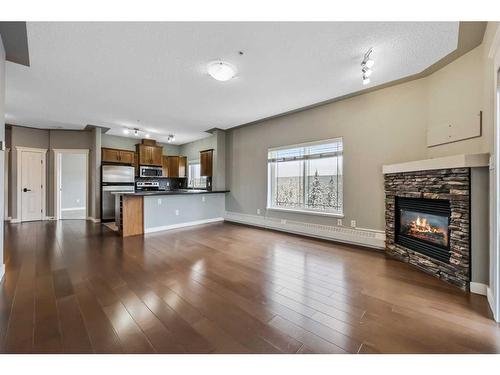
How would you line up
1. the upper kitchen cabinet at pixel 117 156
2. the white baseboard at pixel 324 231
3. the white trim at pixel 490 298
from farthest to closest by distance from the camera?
the upper kitchen cabinet at pixel 117 156 < the white baseboard at pixel 324 231 < the white trim at pixel 490 298

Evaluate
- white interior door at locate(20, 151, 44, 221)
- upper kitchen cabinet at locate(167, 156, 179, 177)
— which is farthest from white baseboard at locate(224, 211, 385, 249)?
white interior door at locate(20, 151, 44, 221)

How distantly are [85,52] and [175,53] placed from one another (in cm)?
103

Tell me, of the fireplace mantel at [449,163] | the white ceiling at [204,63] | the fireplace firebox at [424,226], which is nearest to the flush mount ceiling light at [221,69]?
the white ceiling at [204,63]

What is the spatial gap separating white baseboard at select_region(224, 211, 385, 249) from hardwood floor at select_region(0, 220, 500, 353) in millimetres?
361

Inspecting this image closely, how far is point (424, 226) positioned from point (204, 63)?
3648 mm

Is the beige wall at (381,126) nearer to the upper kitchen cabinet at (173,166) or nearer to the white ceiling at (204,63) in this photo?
the white ceiling at (204,63)

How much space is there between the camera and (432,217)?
289 centimetres

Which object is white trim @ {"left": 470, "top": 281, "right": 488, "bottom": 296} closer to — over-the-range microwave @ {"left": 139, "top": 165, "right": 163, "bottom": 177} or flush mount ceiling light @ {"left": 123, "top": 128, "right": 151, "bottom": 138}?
flush mount ceiling light @ {"left": 123, "top": 128, "right": 151, "bottom": 138}

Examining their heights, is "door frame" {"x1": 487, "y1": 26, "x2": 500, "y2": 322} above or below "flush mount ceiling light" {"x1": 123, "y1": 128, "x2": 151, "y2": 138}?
below

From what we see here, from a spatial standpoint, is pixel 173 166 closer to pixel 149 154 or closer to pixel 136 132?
pixel 149 154

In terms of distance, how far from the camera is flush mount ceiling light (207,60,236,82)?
279 centimetres

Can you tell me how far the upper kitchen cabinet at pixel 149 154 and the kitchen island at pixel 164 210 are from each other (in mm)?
2346

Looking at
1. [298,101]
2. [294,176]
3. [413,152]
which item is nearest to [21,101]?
[298,101]

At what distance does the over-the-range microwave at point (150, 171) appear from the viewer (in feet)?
24.6
